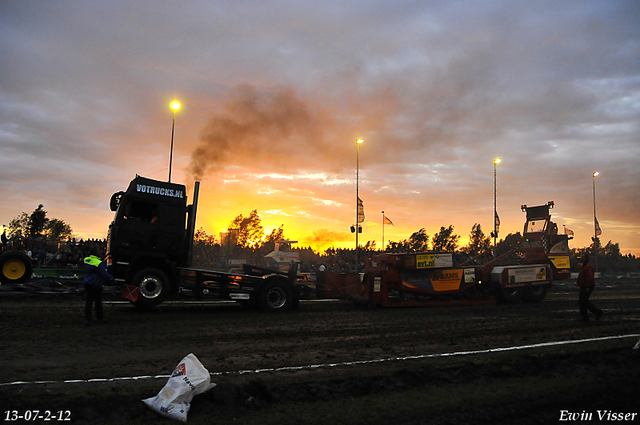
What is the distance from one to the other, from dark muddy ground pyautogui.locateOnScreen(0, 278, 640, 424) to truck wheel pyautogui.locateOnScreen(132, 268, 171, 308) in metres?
0.42

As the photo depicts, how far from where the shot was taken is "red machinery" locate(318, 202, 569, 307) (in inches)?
554

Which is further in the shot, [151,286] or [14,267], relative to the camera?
[14,267]

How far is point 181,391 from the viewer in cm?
431

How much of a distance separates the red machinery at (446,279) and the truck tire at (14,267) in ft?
33.9

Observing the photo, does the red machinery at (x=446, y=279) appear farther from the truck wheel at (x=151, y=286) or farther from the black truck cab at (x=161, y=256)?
the truck wheel at (x=151, y=286)

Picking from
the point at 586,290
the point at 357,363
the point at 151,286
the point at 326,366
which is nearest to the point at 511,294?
the point at 586,290

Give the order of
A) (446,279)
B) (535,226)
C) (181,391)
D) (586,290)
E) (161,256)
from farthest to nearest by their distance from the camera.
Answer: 1. (535,226)
2. (446,279)
3. (161,256)
4. (586,290)
5. (181,391)

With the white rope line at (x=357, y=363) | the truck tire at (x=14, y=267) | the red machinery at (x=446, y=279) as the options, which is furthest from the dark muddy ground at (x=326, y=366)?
the truck tire at (x=14, y=267)

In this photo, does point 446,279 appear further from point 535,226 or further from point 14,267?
point 14,267

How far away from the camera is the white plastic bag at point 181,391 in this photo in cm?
420

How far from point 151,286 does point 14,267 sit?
705 cm

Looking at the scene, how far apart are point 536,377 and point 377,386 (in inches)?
92.6

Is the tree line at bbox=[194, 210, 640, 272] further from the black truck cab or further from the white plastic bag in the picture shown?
Result: the white plastic bag

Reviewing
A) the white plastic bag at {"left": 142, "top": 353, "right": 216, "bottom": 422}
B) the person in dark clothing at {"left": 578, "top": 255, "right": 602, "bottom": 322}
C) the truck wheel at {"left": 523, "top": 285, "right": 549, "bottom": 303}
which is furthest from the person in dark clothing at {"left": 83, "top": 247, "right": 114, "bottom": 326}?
the truck wheel at {"left": 523, "top": 285, "right": 549, "bottom": 303}
